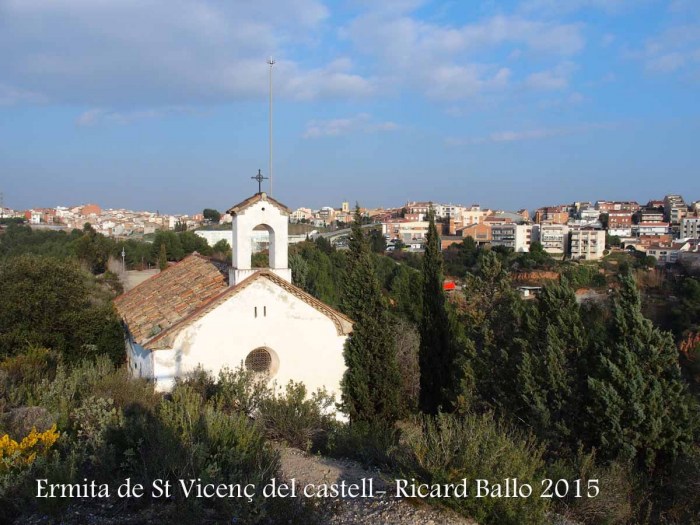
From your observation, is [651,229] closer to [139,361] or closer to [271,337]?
[271,337]

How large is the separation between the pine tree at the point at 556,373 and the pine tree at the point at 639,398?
521 mm

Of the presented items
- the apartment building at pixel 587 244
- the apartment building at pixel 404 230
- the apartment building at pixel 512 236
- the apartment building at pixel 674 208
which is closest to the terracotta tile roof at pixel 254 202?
the apartment building at pixel 587 244

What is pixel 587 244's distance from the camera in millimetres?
92812

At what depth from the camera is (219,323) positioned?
12414 millimetres

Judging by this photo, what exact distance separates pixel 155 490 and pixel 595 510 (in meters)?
5.13

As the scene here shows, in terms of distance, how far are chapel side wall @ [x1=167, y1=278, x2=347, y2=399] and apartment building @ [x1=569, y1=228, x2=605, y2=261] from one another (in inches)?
3432

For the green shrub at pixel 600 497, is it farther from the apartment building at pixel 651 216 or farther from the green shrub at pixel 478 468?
the apartment building at pixel 651 216

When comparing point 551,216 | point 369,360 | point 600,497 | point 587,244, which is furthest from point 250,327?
point 551,216

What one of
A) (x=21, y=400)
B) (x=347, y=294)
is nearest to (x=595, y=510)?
(x=347, y=294)

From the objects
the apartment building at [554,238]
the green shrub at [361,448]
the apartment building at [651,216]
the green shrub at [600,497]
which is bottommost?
the green shrub at [600,497]

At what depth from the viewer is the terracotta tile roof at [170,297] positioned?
13.1 metres

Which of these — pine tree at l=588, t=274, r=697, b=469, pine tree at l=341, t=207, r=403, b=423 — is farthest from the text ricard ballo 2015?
pine tree at l=341, t=207, r=403, b=423

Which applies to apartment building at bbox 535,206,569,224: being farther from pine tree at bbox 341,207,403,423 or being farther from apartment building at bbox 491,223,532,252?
pine tree at bbox 341,207,403,423

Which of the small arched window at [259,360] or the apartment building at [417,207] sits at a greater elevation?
the apartment building at [417,207]
